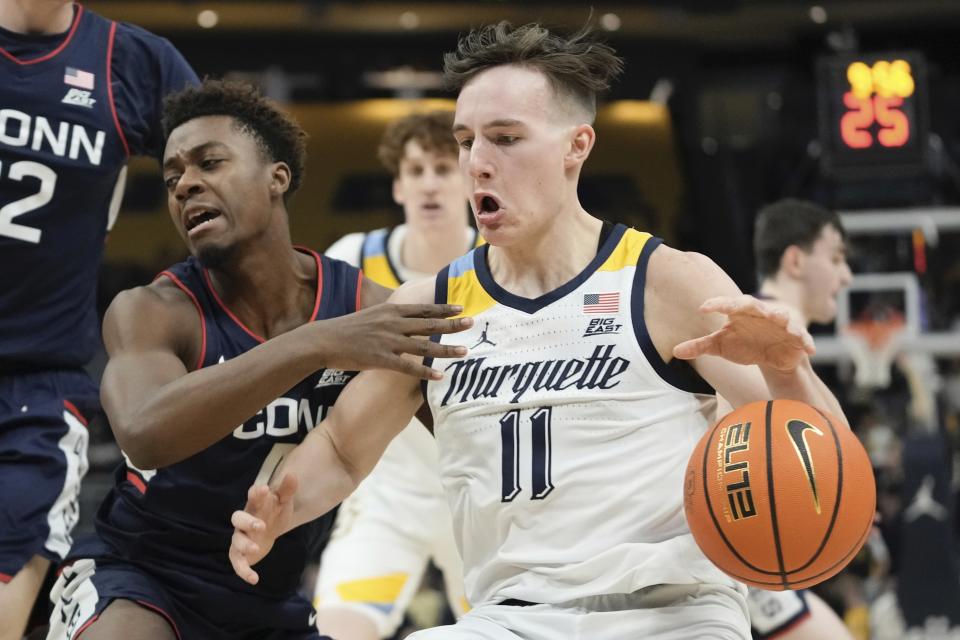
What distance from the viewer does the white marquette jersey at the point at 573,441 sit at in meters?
3.31

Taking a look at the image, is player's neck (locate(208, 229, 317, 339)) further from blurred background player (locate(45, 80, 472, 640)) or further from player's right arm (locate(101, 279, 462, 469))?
player's right arm (locate(101, 279, 462, 469))

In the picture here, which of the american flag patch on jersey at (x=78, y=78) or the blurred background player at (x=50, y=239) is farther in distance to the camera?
the american flag patch on jersey at (x=78, y=78)

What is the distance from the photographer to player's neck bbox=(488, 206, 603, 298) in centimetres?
357

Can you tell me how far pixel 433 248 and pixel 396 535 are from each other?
52.5 inches

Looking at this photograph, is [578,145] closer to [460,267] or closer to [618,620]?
[460,267]

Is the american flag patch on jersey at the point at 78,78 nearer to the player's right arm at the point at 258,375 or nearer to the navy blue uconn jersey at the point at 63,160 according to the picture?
the navy blue uconn jersey at the point at 63,160

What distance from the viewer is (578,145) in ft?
11.9

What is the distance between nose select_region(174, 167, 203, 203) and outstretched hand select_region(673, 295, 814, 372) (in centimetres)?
144

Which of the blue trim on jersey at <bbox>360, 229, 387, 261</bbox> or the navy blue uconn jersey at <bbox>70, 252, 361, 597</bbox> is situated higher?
the blue trim on jersey at <bbox>360, 229, 387, 261</bbox>

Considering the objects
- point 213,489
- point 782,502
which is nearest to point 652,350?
point 782,502

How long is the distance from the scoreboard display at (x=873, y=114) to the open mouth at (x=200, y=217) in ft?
23.5

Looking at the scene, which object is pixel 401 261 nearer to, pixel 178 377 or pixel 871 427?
pixel 178 377

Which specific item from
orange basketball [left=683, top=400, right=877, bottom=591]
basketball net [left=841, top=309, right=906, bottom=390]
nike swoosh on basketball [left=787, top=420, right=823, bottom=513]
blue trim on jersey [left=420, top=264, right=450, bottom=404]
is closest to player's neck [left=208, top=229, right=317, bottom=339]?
blue trim on jersey [left=420, top=264, right=450, bottom=404]

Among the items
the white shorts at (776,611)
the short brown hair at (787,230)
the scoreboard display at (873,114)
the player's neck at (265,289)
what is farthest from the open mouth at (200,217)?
the scoreboard display at (873,114)
